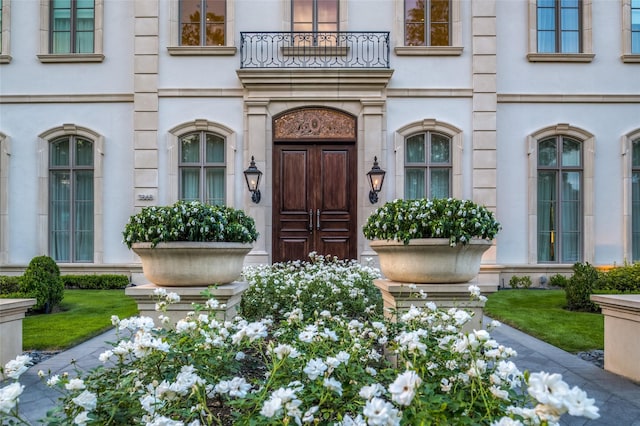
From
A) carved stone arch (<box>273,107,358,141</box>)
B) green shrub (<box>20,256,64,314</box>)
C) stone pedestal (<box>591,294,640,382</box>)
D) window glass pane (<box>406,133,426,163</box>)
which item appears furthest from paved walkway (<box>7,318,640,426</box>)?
carved stone arch (<box>273,107,358,141</box>)

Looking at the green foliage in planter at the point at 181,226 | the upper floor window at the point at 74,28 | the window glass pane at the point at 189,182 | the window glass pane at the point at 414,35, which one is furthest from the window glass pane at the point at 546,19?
the upper floor window at the point at 74,28

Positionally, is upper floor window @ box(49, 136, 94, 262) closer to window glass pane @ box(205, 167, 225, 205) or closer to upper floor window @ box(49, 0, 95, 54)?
upper floor window @ box(49, 0, 95, 54)

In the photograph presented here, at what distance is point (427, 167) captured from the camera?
34.7ft

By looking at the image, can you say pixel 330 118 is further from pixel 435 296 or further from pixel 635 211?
pixel 635 211

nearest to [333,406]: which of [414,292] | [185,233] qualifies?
[414,292]

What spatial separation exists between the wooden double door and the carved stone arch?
173 millimetres

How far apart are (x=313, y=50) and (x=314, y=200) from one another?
353 centimetres

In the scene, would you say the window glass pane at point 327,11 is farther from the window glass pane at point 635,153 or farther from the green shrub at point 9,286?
the green shrub at point 9,286

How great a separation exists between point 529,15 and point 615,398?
32.1 feet

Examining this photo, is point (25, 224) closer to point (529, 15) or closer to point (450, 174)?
point (450, 174)

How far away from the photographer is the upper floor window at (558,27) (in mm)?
10703

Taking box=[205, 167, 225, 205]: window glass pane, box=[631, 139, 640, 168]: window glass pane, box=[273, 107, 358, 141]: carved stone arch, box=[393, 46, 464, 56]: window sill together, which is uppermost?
box=[393, 46, 464, 56]: window sill

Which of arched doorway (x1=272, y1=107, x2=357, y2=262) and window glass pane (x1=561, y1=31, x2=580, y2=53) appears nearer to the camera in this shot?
arched doorway (x1=272, y1=107, x2=357, y2=262)

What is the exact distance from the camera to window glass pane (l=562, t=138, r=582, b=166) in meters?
10.6
